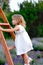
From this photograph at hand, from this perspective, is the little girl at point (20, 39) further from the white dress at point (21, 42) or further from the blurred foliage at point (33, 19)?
the blurred foliage at point (33, 19)

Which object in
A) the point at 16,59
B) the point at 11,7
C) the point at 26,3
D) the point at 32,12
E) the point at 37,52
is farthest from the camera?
the point at 11,7

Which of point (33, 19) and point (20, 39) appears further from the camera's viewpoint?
point (33, 19)

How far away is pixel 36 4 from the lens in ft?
55.8

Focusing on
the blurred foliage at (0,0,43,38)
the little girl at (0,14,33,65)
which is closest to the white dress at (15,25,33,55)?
the little girl at (0,14,33,65)

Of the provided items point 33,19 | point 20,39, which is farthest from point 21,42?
point 33,19

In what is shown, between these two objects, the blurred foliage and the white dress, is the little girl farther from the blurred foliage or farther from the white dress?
the blurred foliage

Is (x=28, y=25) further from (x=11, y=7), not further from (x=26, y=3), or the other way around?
(x=11, y=7)

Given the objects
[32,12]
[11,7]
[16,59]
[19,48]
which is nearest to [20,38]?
[19,48]

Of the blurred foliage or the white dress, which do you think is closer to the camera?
the white dress

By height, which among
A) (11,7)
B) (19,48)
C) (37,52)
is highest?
(19,48)

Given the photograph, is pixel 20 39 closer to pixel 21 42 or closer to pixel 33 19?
pixel 21 42

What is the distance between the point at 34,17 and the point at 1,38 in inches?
356

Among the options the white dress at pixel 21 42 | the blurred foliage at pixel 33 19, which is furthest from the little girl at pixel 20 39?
the blurred foliage at pixel 33 19

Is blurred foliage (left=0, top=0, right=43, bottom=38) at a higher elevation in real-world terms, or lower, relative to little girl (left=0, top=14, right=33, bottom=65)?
lower
